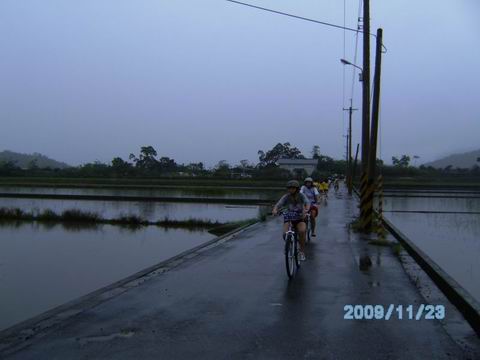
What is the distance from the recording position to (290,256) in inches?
350

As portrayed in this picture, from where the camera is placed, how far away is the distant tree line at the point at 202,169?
84438 mm

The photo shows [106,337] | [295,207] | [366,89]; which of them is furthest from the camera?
[366,89]

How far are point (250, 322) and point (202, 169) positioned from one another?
101m

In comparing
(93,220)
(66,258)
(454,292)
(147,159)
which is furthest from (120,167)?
(454,292)

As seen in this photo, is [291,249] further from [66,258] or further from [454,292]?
[66,258]

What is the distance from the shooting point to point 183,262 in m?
11.0

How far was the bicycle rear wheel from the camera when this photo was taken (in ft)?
28.6

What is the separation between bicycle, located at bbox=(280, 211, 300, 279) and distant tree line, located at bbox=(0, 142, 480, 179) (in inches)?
2541

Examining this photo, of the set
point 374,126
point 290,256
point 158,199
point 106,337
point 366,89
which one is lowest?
point 158,199

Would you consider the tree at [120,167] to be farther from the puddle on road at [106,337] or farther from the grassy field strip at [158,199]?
the puddle on road at [106,337]

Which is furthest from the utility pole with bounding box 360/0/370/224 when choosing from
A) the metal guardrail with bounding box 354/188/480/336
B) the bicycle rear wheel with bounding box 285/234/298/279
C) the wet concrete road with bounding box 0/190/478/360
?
the bicycle rear wheel with bounding box 285/234/298/279

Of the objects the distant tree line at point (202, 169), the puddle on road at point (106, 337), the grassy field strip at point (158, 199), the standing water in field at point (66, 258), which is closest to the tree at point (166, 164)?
the distant tree line at point (202, 169)

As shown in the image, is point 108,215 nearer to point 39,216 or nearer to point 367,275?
point 39,216

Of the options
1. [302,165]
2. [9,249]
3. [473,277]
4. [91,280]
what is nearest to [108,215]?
[9,249]
